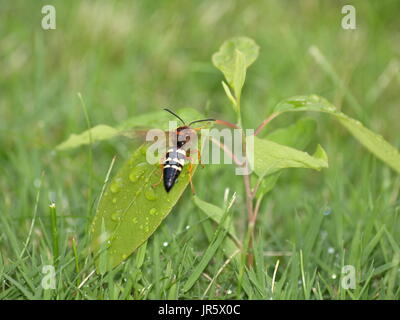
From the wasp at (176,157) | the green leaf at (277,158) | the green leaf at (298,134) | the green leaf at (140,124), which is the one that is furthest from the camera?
the green leaf at (298,134)

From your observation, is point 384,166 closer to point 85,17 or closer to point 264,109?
point 264,109

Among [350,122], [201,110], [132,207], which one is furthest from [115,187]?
[201,110]

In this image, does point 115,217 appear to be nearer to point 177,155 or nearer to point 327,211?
point 177,155

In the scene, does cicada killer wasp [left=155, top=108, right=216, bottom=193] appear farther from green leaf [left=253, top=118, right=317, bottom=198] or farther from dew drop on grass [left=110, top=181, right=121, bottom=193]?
green leaf [left=253, top=118, right=317, bottom=198]

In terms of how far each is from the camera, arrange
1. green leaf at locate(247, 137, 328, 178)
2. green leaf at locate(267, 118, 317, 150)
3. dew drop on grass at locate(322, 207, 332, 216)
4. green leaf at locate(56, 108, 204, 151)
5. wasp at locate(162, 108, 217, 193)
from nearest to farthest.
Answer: green leaf at locate(247, 137, 328, 178) < wasp at locate(162, 108, 217, 193) < green leaf at locate(56, 108, 204, 151) < green leaf at locate(267, 118, 317, 150) < dew drop on grass at locate(322, 207, 332, 216)

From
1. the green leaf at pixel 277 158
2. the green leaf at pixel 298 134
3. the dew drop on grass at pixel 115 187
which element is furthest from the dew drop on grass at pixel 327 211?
the dew drop on grass at pixel 115 187

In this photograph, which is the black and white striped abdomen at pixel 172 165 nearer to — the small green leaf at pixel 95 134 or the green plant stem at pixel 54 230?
the small green leaf at pixel 95 134

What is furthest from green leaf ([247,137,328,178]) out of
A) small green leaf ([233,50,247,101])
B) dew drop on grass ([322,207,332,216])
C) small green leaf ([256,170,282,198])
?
dew drop on grass ([322,207,332,216])
